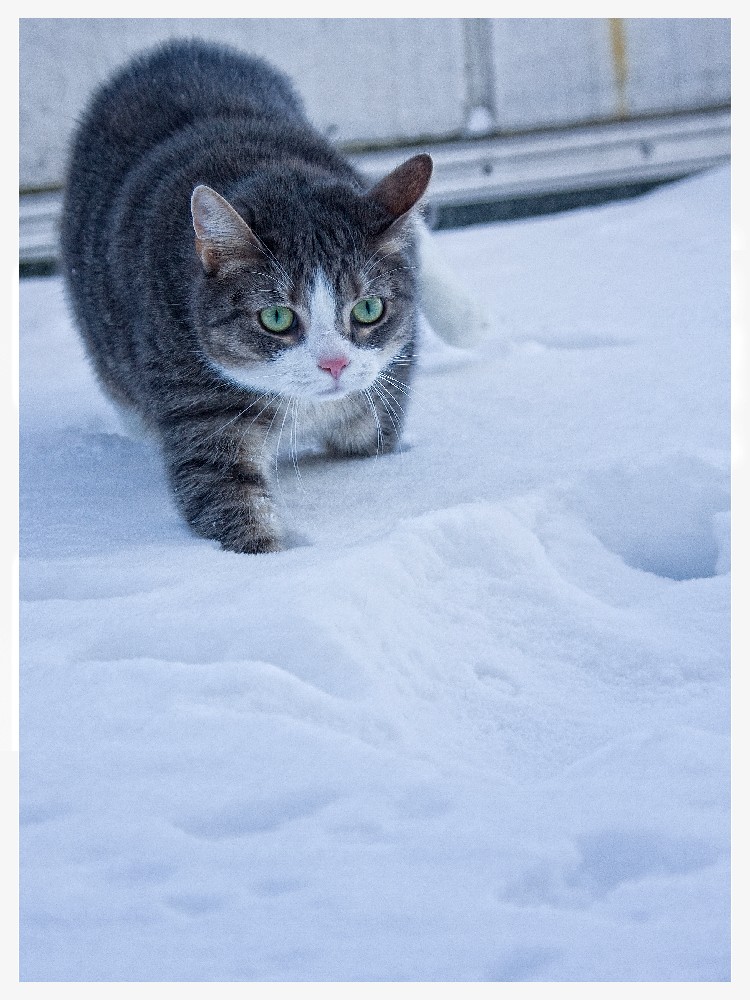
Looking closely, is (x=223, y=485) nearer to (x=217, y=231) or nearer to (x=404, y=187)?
(x=217, y=231)

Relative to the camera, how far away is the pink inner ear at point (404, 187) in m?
1.61

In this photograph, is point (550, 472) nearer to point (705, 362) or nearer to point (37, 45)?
point (705, 362)

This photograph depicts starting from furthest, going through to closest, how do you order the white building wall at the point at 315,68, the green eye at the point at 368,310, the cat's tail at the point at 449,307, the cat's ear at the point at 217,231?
the white building wall at the point at 315,68 → the cat's tail at the point at 449,307 → the green eye at the point at 368,310 → the cat's ear at the point at 217,231

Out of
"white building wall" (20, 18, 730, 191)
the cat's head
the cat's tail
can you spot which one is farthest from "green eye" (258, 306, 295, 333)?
→ "white building wall" (20, 18, 730, 191)

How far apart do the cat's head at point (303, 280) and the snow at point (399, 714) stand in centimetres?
22

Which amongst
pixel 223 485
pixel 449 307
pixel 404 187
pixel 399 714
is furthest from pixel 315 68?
pixel 399 714

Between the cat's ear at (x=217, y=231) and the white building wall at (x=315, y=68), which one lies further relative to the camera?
the white building wall at (x=315, y=68)

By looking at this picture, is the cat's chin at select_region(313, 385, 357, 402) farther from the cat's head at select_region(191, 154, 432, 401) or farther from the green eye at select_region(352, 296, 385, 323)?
the green eye at select_region(352, 296, 385, 323)

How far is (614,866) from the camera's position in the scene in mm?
910

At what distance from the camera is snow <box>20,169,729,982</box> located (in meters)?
0.84

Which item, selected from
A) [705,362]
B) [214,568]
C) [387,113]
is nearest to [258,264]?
[214,568]

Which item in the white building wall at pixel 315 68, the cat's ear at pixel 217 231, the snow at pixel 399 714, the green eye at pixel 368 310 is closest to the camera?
the snow at pixel 399 714

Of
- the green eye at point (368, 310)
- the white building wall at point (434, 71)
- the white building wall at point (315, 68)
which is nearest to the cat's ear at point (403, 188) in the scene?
the green eye at point (368, 310)

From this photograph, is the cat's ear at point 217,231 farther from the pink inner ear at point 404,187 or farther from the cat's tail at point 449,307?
the cat's tail at point 449,307
